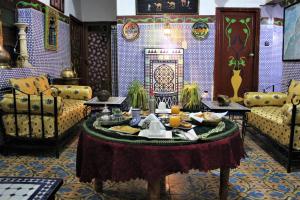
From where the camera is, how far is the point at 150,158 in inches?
76.4

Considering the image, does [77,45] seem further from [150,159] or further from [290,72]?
[150,159]

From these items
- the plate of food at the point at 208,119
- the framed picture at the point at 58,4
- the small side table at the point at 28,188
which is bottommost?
the small side table at the point at 28,188

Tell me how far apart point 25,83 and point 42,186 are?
9.17 ft

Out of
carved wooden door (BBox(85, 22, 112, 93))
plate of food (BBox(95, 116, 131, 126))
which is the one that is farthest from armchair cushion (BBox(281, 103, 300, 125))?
carved wooden door (BBox(85, 22, 112, 93))

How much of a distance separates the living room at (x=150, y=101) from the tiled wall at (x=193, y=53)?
22mm

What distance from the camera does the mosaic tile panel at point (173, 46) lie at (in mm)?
6352

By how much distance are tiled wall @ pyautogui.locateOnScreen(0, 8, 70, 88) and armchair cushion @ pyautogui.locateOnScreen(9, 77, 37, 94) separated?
0.11 m

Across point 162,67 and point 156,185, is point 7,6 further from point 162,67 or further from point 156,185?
point 156,185

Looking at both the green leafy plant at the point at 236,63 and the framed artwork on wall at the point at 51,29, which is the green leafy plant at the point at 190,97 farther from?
the framed artwork on wall at the point at 51,29

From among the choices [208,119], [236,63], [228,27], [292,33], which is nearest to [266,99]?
[292,33]

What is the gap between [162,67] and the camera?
21.0 ft

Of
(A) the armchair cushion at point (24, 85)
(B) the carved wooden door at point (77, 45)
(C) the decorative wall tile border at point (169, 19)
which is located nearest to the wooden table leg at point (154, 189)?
(A) the armchair cushion at point (24, 85)

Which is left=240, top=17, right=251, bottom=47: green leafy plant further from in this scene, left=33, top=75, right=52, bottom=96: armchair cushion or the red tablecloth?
the red tablecloth

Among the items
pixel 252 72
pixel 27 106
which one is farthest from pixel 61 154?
pixel 252 72
